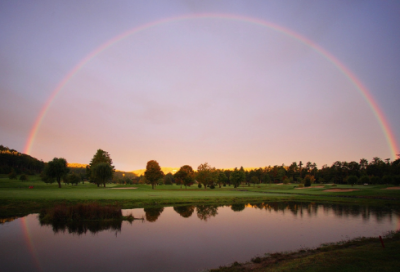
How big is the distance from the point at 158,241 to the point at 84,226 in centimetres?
1041

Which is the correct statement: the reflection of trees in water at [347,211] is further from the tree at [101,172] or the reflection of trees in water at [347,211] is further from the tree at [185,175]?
the tree at [185,175]

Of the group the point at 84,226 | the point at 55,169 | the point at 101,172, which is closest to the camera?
the point at 84,226

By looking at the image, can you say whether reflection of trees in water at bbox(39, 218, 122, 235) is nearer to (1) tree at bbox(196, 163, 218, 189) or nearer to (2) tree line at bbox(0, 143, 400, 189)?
(2) tree line at bbox(0, 143, 400, 189)

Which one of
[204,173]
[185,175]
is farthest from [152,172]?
[204,173]

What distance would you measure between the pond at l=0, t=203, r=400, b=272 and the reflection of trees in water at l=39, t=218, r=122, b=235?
0.09 m

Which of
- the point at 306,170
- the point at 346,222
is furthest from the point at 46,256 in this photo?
the point at 306,170

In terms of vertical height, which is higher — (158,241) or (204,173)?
(204,173)

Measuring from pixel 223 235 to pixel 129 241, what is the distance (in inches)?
333

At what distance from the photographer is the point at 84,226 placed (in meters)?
24.2

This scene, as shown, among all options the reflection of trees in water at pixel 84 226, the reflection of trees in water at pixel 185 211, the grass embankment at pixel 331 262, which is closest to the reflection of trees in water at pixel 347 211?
the reflection of trees in water at pixel 185 211

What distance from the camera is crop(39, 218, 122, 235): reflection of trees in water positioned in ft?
73.4

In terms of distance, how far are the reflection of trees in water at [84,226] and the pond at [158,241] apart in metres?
0.09

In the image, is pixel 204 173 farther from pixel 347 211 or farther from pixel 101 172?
pixel 347 211

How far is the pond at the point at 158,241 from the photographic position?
1404cm
